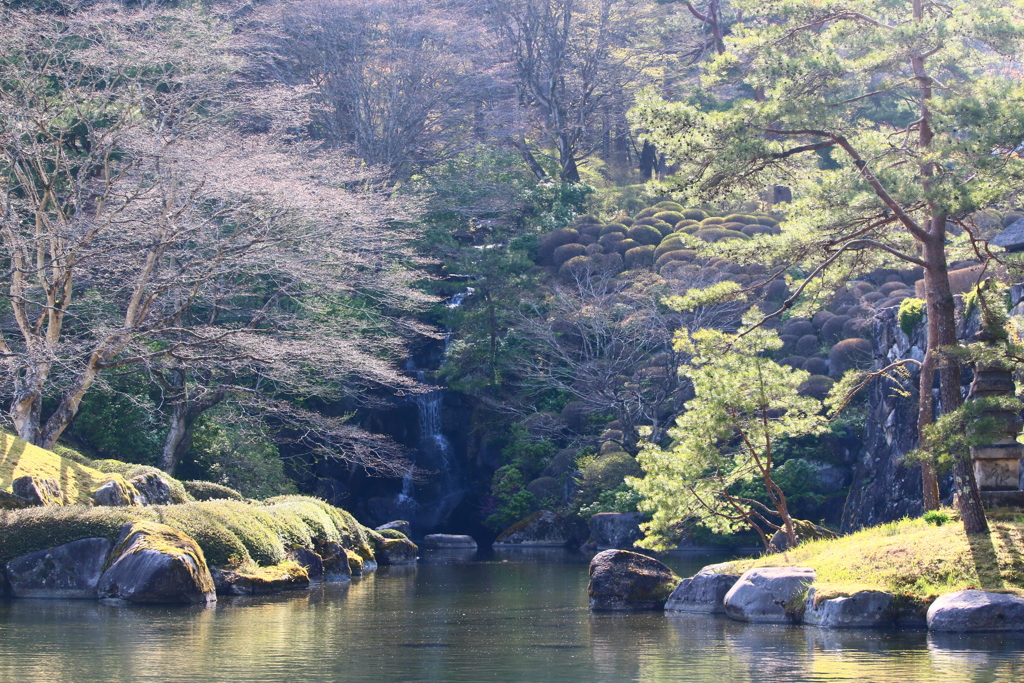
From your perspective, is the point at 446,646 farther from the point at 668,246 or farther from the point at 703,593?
the point at 668,246

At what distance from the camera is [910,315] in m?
20.3

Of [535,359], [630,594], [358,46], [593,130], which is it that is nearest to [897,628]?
[630,594]

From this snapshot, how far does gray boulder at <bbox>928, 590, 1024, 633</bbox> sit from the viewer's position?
9.80 meters

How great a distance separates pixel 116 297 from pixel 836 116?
1698 cm

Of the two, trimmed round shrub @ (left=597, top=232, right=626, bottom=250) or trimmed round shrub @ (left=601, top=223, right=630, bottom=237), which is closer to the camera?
trimmed round shrub @ (left=597, top=232, right=626, bottom=250)

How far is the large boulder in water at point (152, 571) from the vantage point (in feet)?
43.5

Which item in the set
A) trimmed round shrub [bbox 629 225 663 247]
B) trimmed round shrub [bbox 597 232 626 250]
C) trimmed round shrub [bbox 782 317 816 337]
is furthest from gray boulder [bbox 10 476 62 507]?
trimmed round shrub [bbox 629 225 663 247]

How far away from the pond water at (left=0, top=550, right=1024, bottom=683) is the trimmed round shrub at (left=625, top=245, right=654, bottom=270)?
20.9 metres

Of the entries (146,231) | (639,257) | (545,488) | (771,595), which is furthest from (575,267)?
(771,595)

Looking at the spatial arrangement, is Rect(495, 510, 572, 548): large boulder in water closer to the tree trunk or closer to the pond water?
the pond water

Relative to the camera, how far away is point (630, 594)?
44.1ft

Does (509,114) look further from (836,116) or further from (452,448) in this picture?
(836,116)

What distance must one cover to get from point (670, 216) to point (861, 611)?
1106 inches

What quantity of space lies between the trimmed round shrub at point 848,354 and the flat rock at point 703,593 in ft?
48.9
